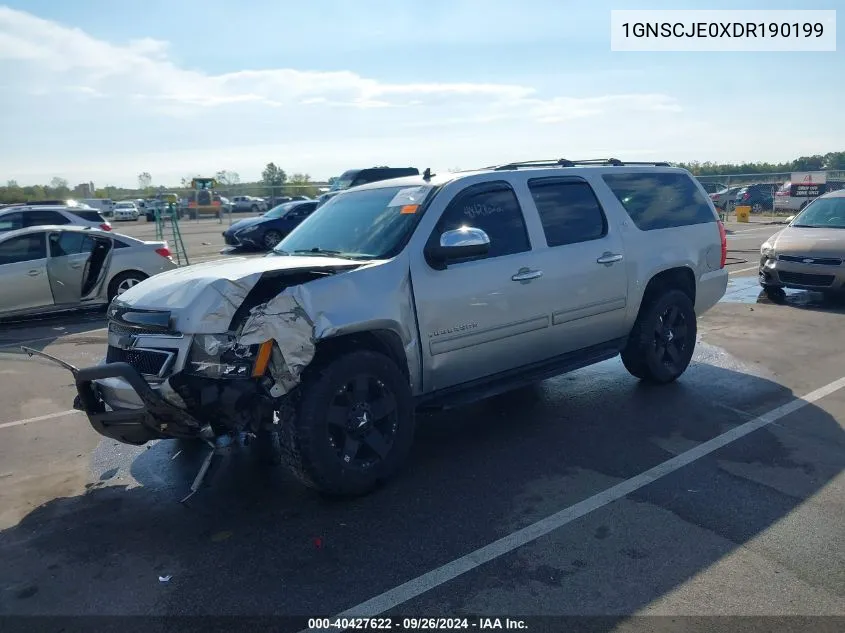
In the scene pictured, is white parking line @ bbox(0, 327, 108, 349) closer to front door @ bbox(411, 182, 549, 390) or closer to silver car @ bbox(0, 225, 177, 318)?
silver car @ bbox(0, 225, 177, 318)

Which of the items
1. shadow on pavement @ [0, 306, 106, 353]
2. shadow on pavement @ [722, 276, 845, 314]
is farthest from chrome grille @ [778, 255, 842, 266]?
Answer: shadow on pavement @ [0, 306, 106, 353]

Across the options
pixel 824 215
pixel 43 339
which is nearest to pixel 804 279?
pixel 824 215

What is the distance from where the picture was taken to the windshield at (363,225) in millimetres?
4691

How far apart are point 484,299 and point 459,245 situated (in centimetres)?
54

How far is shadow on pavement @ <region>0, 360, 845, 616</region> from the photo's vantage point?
3.29 meters

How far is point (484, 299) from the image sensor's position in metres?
4.80

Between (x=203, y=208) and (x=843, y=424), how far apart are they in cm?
3183

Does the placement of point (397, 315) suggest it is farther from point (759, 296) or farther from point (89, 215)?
point (89, 215)

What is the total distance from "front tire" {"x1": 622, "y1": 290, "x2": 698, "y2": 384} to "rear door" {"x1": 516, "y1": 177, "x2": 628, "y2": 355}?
0.93ft

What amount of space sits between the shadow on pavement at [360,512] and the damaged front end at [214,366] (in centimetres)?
45

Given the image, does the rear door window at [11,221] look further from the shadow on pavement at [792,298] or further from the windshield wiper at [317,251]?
the shadow on pavement at [792,298]

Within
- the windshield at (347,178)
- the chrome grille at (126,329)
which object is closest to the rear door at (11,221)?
the windshield at (347,178)

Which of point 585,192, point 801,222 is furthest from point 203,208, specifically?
point 585,192

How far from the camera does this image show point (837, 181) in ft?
112
